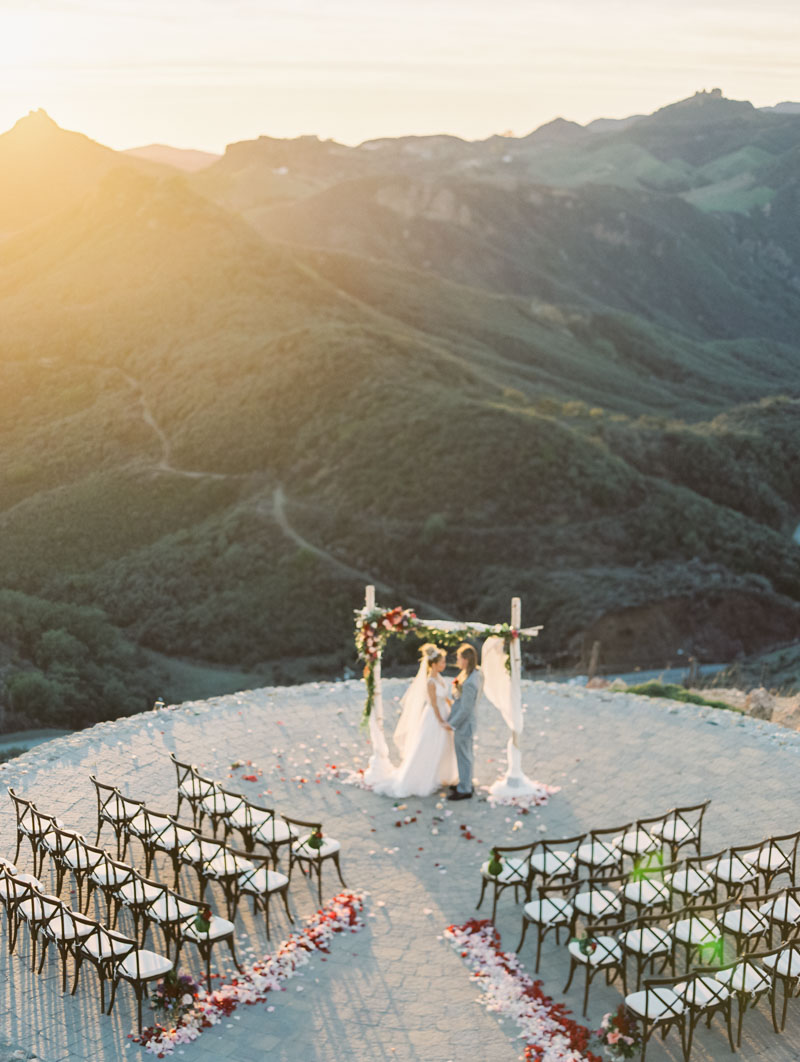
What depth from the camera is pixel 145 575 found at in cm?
5441

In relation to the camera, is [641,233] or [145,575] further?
[641,233]

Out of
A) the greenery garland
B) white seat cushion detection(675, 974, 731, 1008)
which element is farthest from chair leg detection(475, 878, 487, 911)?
the greenery garland

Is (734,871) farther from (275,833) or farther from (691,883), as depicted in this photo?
(275,833)

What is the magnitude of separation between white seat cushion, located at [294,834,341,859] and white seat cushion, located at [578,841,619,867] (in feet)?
8.35

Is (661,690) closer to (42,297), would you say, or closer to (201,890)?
(201,890)

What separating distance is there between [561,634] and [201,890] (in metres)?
38.6

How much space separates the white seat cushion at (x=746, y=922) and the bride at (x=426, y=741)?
4767mm

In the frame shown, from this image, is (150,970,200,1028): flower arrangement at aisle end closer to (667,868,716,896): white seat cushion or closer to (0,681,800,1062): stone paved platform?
(0,681,800,1062): stone paved platform

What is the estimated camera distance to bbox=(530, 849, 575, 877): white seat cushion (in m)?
10.2

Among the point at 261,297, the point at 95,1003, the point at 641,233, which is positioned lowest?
the point at 95,1003

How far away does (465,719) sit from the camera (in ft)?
43.3

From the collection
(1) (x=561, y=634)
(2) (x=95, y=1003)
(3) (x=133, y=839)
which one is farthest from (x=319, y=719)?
(1) (x=561, y=634)

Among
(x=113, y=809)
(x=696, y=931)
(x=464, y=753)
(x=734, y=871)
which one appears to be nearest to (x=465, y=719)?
(x=464, y=753)

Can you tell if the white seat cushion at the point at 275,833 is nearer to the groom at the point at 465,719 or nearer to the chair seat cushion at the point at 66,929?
the chair seat cushion at the point at 66,929
